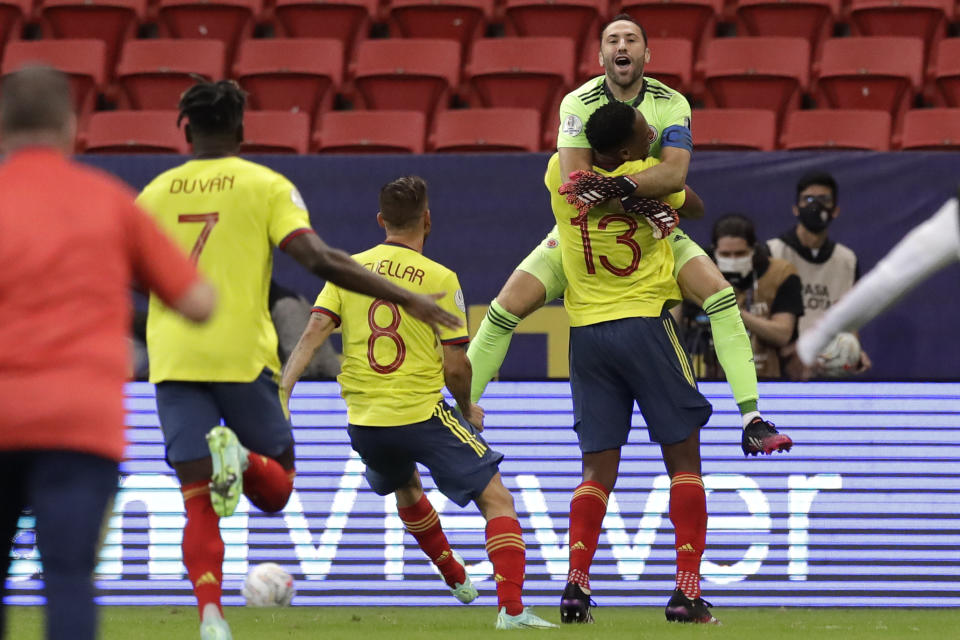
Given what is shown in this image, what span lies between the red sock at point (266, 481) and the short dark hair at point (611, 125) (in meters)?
2.10

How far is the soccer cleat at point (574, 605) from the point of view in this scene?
6711 millimetres

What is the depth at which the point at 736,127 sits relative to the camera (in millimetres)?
11531

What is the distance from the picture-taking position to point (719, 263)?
9.02m

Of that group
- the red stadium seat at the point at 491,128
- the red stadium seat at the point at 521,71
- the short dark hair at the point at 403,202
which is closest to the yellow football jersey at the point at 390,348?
the short dark hair at the point at 403,202

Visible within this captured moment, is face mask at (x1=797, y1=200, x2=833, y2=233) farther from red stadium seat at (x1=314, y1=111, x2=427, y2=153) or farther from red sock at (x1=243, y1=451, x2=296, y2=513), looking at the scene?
red sock at (x1=243, y1=451, x2=296, y2=513)

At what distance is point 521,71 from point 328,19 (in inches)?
82.8

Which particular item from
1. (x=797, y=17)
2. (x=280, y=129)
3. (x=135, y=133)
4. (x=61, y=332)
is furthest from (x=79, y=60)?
(x=61, y=332)

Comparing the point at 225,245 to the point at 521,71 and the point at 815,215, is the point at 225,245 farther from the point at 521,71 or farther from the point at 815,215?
the point at 521,71

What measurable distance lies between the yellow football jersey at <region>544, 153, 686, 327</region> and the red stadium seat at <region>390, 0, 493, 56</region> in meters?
6.57

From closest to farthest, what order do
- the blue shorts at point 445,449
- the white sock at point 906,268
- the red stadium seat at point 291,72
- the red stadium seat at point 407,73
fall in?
the white sock at point 906,268
the blue shorts at point 445,449
the red stadium seat at point 407,73
the red stadium seat at point 291,72

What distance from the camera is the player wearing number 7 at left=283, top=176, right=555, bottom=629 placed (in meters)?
6.61

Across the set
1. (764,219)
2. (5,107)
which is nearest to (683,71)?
(764,219)

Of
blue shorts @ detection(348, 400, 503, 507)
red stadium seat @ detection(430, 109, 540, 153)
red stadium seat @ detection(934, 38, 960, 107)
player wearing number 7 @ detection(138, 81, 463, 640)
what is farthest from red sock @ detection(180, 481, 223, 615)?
red stadium seat @ detection(934, 38, 960, 107)

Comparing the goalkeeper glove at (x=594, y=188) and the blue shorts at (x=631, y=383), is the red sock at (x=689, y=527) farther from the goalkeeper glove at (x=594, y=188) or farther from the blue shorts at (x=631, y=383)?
the goalkeeper glove at (x=594, y=188)
